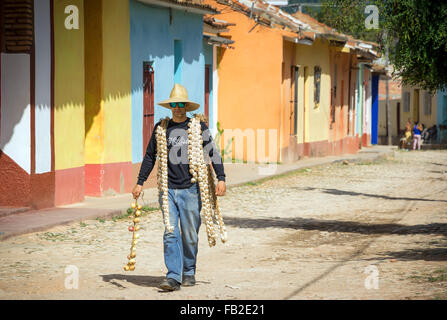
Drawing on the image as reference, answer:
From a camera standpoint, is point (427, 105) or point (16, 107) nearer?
point (16, 107)

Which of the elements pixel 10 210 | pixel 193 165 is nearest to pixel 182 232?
pixel 193 165

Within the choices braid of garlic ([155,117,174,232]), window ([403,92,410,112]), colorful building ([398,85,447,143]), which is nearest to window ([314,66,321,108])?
colorful building ([398,85,447,143])

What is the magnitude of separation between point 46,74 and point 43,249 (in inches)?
151

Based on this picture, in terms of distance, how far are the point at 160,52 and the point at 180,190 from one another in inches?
400

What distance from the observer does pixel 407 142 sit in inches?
1700

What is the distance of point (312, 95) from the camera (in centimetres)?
2917

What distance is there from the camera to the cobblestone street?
743 centimetres

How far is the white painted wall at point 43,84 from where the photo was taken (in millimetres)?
12492

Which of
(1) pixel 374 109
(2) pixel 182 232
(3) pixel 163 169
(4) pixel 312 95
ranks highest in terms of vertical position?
(4) pixel 312 95

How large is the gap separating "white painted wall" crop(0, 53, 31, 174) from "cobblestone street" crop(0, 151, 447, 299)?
5.26 ft

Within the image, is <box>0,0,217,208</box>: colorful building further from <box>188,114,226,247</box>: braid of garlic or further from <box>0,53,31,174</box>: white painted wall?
<box>188,114,226,247</box>: braid of garlic

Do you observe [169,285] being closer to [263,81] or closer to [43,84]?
[43,84]

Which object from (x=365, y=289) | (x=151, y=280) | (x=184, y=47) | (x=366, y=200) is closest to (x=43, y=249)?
(x=151, y=280)
